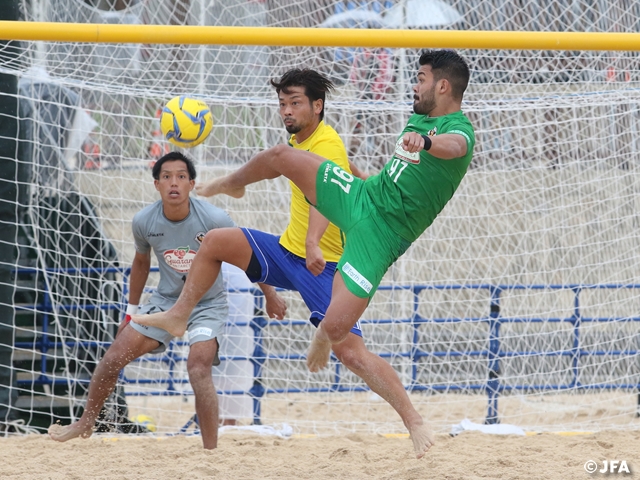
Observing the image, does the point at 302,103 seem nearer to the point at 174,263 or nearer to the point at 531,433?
the point at 174,263

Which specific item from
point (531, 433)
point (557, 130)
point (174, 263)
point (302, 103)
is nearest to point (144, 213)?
point (174, 263)

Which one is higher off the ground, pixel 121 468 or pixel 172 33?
pixel 172 33

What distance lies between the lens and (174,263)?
227 inches

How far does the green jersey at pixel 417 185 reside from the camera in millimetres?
4340

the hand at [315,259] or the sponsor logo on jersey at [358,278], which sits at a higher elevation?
the hand at [315,259]

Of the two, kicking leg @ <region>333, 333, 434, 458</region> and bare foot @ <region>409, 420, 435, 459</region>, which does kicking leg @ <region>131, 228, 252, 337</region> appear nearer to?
kicking leg @ <region>333, 333, 434, 458</region>

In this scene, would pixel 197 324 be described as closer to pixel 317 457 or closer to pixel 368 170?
pixel 317 457

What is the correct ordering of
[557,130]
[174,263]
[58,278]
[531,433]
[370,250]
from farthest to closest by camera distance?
1. [557,130]
2. [58,278]
3. [531,433]
4. [174,263]
5. [370,250]

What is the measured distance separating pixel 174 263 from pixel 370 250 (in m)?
1.93

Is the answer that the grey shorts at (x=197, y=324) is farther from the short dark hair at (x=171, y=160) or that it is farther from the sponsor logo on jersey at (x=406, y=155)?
the sponsor logo on jersey at (x=406, y=155)

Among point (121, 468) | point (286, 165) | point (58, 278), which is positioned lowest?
point (121, 468)

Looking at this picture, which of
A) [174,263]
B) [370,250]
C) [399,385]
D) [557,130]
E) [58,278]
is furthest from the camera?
[557,130]

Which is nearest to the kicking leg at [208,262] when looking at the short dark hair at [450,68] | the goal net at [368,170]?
the short dark hair at [450,68]

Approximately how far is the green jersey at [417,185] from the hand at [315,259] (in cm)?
44
